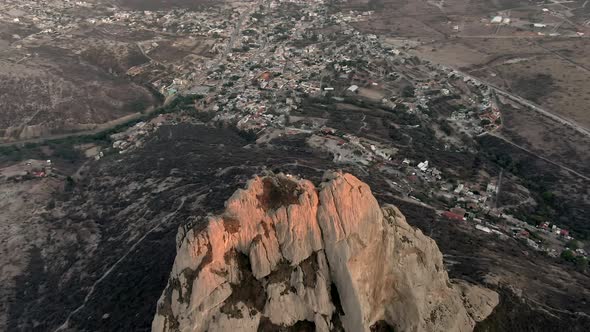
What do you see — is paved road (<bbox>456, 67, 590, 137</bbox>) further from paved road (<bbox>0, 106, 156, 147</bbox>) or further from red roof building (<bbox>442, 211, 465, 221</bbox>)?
paved road (<bbox>0, 106, 156, 147</bbox>)

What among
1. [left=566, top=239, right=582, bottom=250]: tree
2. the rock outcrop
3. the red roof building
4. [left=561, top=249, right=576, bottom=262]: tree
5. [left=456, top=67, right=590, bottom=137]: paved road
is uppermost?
the rock outcrop

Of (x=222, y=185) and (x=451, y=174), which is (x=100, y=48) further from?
(x=451, y=174)

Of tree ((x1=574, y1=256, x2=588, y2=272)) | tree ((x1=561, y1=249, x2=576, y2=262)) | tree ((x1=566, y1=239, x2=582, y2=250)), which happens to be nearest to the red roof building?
tree ((x1=561, y1=249, x2=576, y2=262))

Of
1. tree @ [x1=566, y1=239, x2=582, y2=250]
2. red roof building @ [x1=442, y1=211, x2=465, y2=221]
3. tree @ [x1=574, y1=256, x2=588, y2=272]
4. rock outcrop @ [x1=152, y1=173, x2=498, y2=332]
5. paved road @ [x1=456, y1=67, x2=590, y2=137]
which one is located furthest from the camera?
paved road @ [x1=456, y1=67, x2=590, y2=137]

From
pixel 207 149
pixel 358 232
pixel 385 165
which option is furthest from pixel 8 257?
pixel 385 165

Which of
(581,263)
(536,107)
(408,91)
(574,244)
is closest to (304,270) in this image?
(581,263)

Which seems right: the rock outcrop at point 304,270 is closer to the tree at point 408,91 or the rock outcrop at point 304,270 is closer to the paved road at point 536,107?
the paved road at point 536,107

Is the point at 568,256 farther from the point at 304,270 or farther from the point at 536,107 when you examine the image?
the point at 536,107

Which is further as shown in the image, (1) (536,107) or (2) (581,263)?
(1) (536,107)
